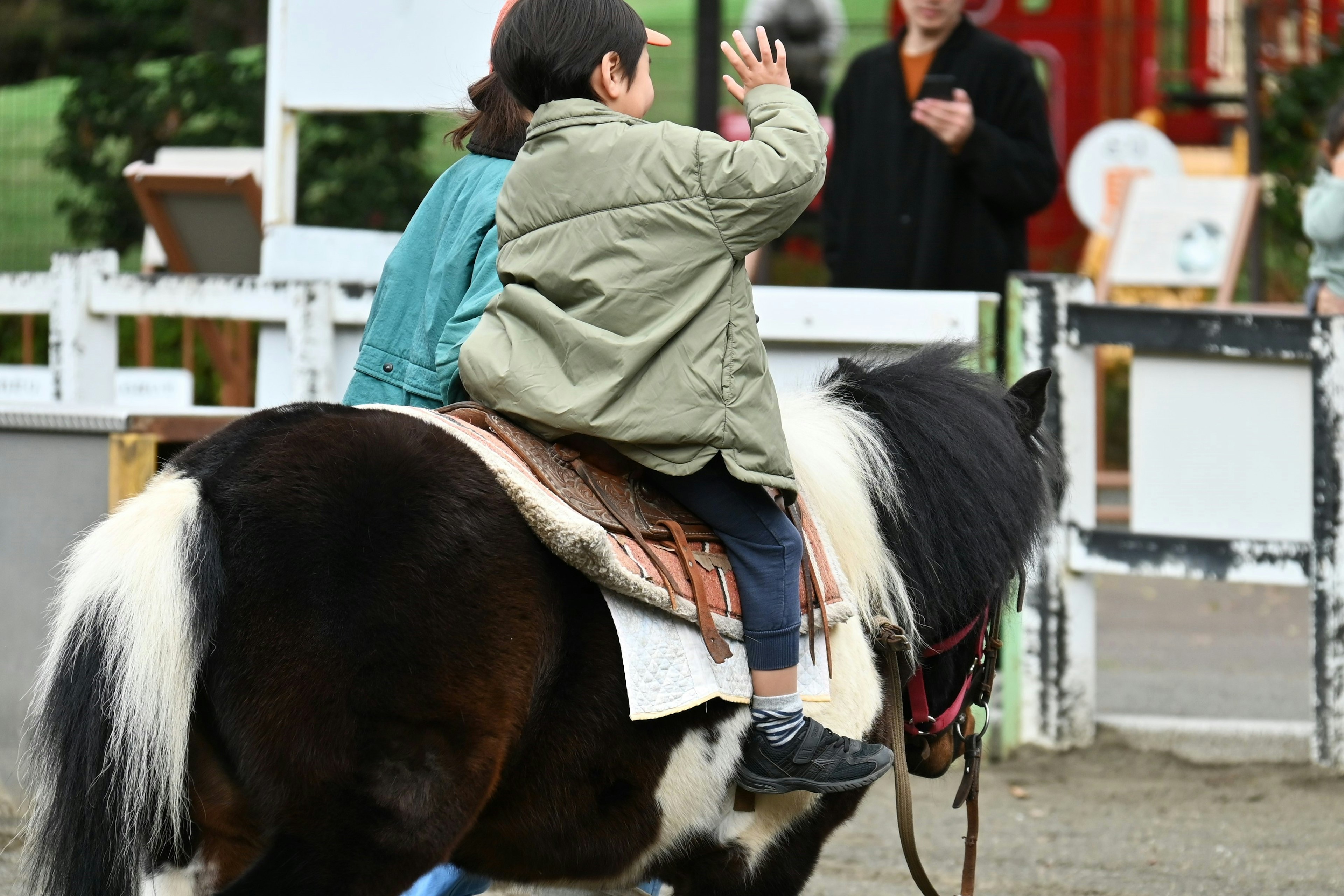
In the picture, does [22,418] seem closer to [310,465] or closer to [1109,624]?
[310,465]

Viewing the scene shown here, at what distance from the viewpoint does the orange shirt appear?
5.47m

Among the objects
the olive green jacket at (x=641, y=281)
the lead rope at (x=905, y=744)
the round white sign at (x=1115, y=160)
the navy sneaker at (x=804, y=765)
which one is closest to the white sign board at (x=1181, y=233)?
the round white sign at (x=1115, y=160)

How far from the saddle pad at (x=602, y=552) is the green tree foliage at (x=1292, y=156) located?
31.6 feet

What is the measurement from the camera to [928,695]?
302cm

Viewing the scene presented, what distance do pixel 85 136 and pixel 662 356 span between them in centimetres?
967

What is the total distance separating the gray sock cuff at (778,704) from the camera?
2.50 metres

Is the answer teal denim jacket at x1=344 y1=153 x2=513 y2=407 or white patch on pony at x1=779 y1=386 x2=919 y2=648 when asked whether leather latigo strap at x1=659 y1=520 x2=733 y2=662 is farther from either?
teal denim jacket at x1=344 y1=153 x2=513 y2=407

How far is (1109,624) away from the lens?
24.7ft

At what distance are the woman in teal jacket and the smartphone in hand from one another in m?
2.66

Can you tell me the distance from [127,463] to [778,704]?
98.6 inches

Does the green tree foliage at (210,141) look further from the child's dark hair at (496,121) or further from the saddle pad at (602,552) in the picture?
the saddle pad at (602,552)

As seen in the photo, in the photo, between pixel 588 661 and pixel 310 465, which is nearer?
pixel 310 465

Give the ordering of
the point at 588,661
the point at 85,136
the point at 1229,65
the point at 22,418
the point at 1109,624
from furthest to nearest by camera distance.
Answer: the point at 1229,65
the point at 85,136
the point at 1109,624
the point at 22,418
the point at 588,661

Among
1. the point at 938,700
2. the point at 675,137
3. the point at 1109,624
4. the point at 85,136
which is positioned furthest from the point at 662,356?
the point at 85,136
